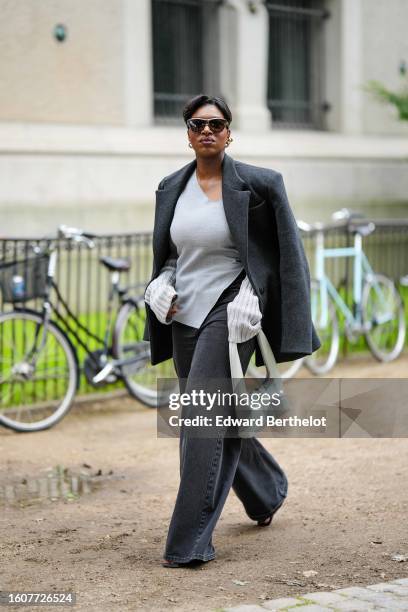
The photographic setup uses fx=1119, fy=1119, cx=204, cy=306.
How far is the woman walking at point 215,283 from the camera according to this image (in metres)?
4.85

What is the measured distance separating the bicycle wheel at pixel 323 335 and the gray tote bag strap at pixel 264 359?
4.92 metres

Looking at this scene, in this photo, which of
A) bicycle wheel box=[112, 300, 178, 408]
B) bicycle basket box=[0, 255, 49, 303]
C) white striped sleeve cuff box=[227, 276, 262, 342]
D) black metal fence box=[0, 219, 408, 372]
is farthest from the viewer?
black metal fence box=[0, 219, 408, 372]

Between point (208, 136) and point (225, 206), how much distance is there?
32 centimetres

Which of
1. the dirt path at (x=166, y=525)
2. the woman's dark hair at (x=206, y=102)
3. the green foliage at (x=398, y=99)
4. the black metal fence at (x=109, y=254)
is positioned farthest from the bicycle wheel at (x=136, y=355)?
the green foliage at (x=398, y=99)

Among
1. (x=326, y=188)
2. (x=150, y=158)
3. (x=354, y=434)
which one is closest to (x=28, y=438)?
(x=354, y=434)

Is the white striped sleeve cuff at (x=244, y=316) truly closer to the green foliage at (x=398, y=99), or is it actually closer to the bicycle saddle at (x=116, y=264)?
the bicycle saddle at (x=116, y=264)

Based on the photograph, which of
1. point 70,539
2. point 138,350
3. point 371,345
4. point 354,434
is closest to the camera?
point 70,539

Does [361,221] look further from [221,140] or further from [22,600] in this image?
[22,600]

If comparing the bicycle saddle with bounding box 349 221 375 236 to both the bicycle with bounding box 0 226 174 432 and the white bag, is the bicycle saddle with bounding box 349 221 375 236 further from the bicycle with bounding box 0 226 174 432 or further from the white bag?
the white bag

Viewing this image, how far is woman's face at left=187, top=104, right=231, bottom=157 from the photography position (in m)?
4.91

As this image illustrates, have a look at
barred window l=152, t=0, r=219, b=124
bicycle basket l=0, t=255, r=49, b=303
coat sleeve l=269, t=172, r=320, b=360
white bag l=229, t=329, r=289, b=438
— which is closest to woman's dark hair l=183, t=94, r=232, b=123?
coat sleeve l=269, t=172, r=320, b=360

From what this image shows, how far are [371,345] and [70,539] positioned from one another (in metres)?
5.81

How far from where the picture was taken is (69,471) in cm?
704

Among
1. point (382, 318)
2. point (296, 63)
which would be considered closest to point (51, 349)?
point (382, 318)
